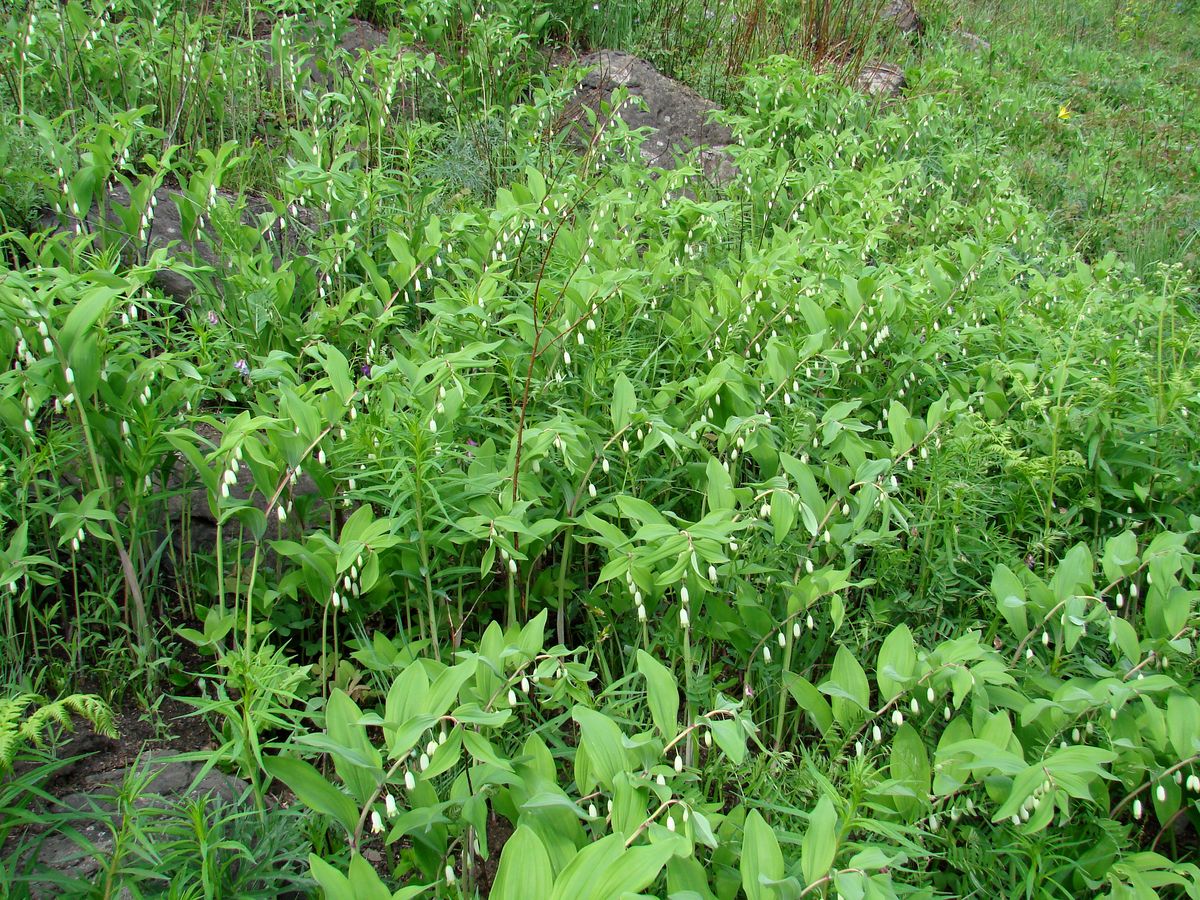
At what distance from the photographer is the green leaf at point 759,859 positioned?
1.66 metres

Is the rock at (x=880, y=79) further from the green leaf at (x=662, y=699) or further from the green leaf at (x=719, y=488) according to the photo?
the green leaf at (x=662, y=699)

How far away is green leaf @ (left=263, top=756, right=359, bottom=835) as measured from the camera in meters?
1.70

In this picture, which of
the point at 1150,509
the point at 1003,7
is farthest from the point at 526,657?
the point at 1003,7

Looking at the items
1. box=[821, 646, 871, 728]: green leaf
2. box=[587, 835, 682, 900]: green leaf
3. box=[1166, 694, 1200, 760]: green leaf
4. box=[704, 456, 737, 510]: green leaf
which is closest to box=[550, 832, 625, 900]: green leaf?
box=[587, 835, 682, 900]: green leaf

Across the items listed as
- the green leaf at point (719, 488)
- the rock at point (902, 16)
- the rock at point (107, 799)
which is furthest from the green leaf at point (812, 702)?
the rock at point (902, 16)

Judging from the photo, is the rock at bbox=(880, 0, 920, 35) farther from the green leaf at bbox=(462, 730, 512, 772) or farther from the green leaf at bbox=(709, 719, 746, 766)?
the green leaf at bbox=(462, 730, 512, 772)

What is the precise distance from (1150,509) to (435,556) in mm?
2436

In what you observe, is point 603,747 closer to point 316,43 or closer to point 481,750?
point 481,750

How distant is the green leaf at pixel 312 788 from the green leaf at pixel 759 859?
757mm

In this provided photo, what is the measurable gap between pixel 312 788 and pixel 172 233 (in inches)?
117

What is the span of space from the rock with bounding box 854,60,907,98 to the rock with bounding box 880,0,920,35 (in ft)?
2.87

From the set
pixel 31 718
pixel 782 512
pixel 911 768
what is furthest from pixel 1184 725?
pixel 31 718

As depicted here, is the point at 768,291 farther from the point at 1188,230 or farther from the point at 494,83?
the point at 1188,230

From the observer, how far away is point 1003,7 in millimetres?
10414
